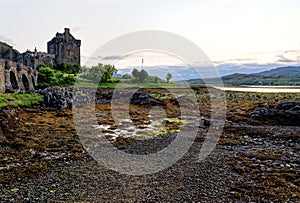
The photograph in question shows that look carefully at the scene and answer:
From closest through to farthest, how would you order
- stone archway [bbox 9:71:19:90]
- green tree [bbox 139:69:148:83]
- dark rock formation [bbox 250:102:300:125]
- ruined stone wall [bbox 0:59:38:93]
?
dark rock formation [bbox 250:102:300:125] → ruined stone wall [bbox 0:59:38:93] → stone archway [bbox 9:71:19:90] → green tree [bbox 139:69:148:83]

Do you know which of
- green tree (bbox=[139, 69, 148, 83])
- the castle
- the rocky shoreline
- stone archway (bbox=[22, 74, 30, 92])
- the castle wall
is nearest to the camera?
the rocky shoreline

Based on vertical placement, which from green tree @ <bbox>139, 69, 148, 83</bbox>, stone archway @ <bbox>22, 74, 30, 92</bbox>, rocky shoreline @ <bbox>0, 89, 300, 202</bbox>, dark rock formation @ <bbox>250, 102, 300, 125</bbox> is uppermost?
green tree @ <bbox>139, 69, 148, 83</bbox>

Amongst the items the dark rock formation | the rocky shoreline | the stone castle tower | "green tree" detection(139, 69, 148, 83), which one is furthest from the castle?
the dark rock formation

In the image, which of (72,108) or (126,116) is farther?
(72,108)

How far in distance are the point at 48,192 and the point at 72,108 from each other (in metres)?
31.6

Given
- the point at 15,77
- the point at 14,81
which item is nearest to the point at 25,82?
the point at 14,81

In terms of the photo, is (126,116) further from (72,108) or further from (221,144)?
(221,144)

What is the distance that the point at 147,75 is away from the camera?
116 m

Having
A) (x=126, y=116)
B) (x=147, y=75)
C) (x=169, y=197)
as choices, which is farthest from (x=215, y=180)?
(x=147, y=75)

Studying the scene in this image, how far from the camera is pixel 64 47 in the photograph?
369 ft

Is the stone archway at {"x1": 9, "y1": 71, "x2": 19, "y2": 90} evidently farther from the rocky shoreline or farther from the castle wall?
the rocky shoreline

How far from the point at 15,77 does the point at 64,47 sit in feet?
217

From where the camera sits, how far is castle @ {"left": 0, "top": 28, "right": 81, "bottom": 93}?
147 feet

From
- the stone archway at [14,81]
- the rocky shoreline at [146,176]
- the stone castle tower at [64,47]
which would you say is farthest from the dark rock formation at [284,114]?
the stone castle tower at [64,47]
